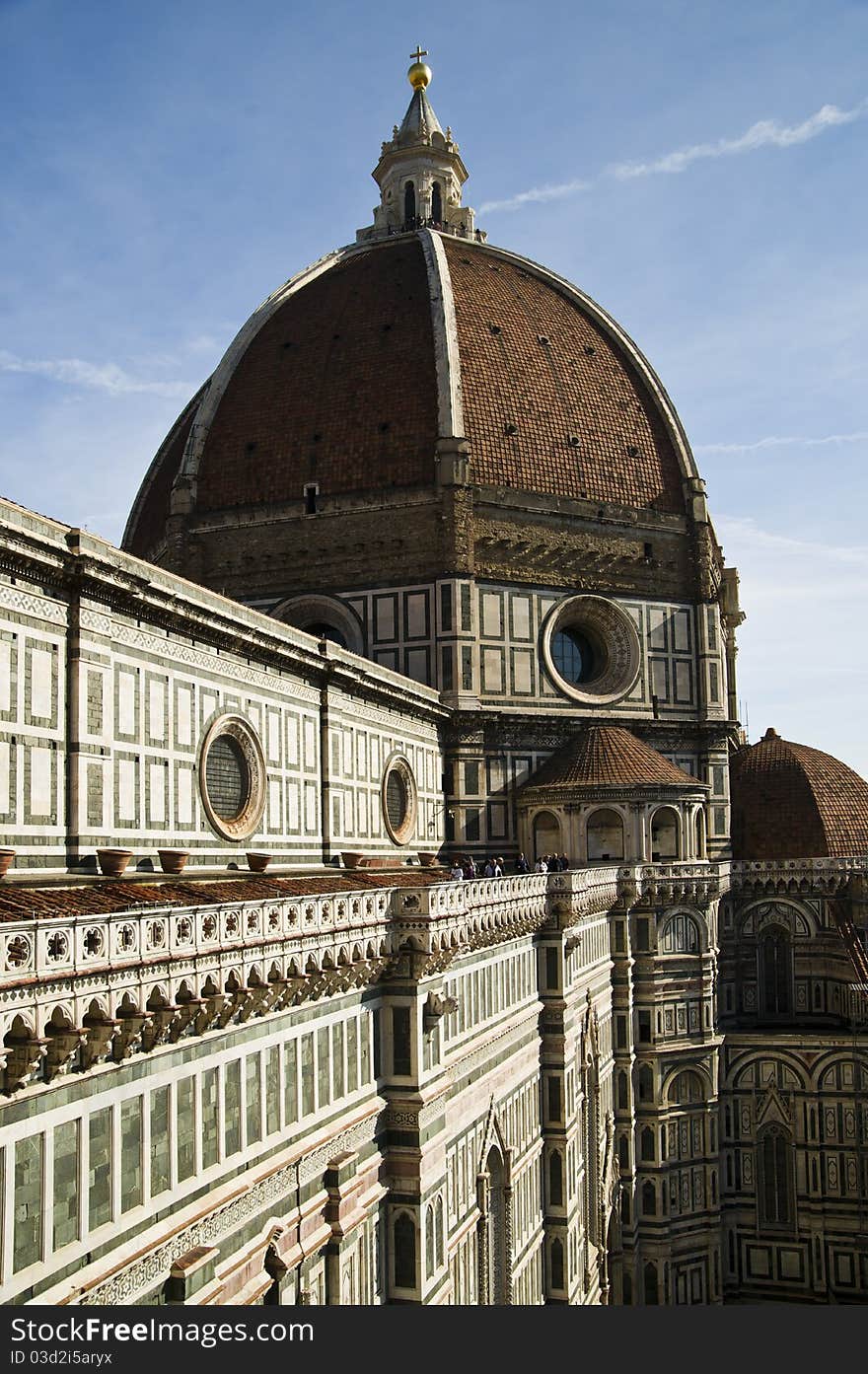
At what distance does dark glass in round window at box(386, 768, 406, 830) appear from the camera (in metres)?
34.3

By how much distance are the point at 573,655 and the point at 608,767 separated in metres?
5.60

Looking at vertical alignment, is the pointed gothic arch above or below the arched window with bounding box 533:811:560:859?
below

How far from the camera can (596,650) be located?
44594mm

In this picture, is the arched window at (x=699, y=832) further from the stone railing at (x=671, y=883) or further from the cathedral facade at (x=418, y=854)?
the stone railing at (x=671, y=883)

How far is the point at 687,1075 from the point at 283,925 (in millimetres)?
28780

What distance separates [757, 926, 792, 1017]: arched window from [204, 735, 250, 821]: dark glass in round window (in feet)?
82.5

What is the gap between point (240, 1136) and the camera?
1390 centimetres

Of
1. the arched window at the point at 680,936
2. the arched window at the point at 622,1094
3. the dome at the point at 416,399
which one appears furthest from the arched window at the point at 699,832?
the dome at the point at 416,399

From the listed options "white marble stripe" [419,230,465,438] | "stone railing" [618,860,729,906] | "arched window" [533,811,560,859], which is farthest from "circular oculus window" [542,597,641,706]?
"white marble stripe" [419,230,465,438]

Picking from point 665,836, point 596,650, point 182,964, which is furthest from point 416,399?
point 182,964

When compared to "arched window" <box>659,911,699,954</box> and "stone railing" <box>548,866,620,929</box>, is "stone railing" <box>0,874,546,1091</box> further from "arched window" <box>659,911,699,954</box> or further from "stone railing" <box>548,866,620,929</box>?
"arched window" <box>659,911,699,954</box>

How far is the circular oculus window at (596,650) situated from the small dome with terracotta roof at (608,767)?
2.17 m

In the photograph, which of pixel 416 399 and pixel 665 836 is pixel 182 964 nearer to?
pixel 665 836

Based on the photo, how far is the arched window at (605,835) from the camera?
3984 cm
